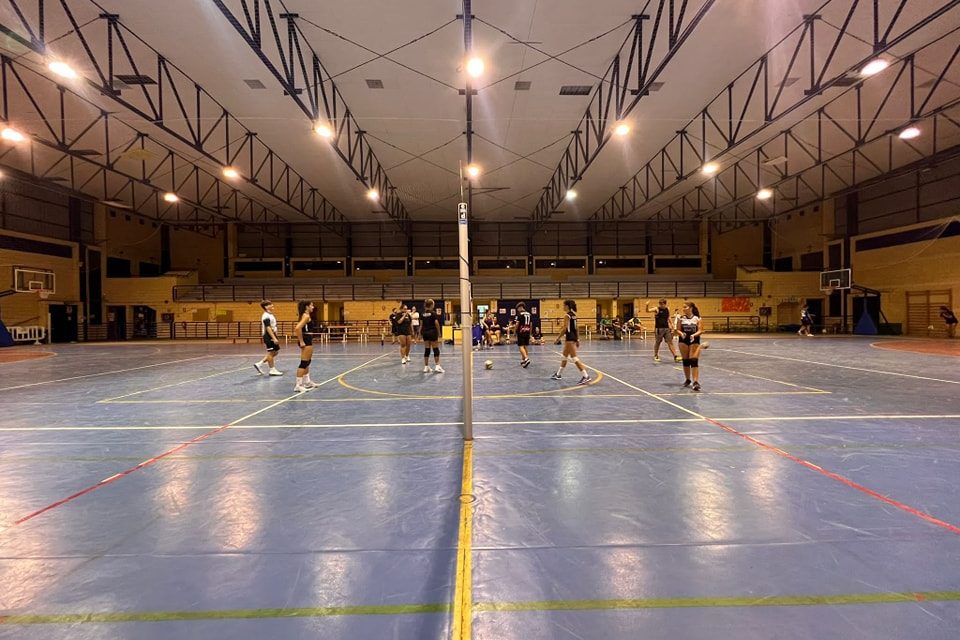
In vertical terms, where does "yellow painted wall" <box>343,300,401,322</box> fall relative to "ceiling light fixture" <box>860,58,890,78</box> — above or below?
below

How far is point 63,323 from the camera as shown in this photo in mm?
30578

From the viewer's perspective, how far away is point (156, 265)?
38906 mm

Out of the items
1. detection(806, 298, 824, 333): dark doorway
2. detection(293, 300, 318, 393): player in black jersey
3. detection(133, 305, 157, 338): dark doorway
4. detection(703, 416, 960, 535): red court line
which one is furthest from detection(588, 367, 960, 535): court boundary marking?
detection(133, 305, 157, 338): dark doorway

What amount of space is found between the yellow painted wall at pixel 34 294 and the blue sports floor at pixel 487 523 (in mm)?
27931

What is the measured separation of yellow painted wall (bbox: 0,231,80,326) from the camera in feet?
86.2

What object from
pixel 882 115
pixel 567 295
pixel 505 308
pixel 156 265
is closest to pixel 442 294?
pixel 505 308

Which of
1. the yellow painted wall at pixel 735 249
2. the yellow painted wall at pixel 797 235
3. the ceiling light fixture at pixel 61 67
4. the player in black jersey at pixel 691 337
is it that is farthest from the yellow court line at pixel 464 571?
the yellow painted wall at pixel 735 249

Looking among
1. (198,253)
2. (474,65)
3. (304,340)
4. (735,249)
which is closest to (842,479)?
(304,340)

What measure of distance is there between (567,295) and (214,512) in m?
35.2

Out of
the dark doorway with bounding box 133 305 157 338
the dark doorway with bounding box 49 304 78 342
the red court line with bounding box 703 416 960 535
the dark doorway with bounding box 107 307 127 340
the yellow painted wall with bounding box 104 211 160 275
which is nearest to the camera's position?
the red court line with bounding box 703 416 960 535

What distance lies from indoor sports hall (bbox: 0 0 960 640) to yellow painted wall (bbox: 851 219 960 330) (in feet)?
0.66

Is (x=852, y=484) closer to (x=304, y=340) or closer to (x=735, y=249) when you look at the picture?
(x=304, y=340)

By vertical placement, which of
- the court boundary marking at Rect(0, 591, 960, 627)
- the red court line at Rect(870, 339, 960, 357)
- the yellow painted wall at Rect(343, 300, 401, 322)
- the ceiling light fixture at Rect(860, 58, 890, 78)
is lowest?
the court boundary marking at Rect(0, 591, 960, 627)

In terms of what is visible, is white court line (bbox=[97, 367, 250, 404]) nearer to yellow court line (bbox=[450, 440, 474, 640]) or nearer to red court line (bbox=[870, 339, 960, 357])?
yellow court line (bbox=[450, 440, 474, 640])
